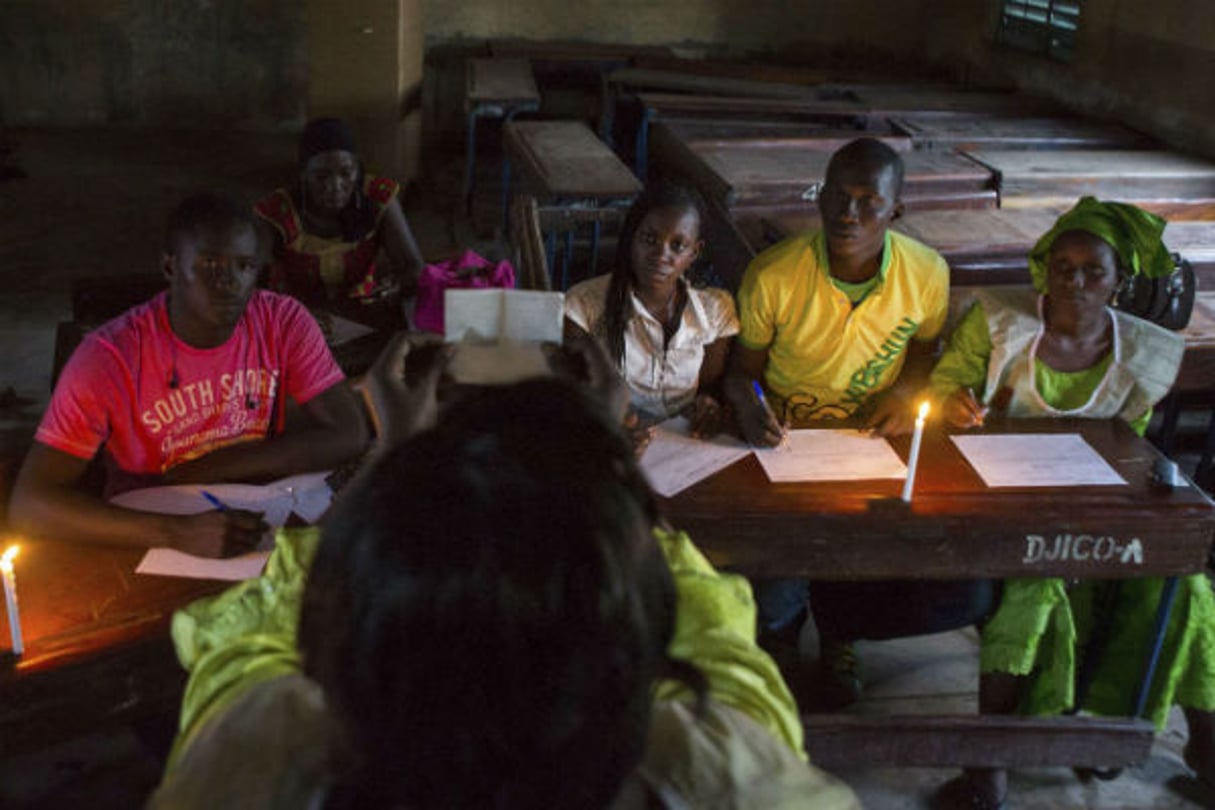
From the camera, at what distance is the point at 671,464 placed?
9.24ft

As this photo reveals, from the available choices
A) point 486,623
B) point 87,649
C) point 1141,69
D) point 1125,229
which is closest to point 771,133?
point 1141,69

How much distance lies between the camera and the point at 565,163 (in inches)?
217

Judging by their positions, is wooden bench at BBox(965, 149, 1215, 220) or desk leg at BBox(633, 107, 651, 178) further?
desk leg at BBox(633, 107, 651, 178)

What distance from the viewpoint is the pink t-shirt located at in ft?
8.41

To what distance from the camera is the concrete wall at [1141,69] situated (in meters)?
6.23

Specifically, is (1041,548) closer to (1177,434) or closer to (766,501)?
(766,501)

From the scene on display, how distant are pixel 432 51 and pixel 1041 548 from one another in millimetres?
8601

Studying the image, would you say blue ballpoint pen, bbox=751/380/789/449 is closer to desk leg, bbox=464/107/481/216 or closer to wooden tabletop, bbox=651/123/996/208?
wooden tabletop, bbox=651/123/996/208

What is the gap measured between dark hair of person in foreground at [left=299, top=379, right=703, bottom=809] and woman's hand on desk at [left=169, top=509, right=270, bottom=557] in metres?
1.37

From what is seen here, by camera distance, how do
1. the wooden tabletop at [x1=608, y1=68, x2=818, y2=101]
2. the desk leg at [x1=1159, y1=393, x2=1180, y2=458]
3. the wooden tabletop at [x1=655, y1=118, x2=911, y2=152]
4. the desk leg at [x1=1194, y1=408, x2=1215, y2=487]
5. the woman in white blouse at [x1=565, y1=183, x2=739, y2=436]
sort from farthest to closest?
the wooden tabletop at [x1=608, y1=68, x2=818, y2=101] → the wooden tabletop at [x1=655, y1=118, x2=911, y2=152] → the desk leg at [x1=1194, y1=408, x2=1215, y2=487] → the desk leg at [x1=1159, y1=393, x2=1180, y2=458] → the woman in white blouse at [x1=565, y1=183, x2=739, y2=436]

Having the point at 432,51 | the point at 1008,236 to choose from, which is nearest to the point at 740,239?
the point at 1008,236

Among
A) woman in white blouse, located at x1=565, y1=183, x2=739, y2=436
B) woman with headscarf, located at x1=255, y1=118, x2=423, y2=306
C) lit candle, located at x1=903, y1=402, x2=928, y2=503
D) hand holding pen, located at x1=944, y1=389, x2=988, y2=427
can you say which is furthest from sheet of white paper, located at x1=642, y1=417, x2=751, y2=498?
woman with headscarf, located at x1=255, y1=118, x2=423, y2=306

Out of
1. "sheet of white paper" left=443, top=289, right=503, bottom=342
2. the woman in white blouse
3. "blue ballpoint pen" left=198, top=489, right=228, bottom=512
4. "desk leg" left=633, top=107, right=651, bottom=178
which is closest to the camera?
"sheet of white paper" left=443, top=289, right=503, bottom=342

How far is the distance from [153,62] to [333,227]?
21.9 ft
